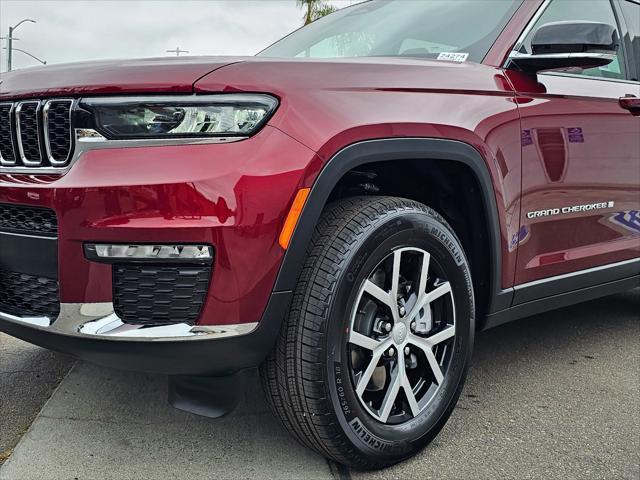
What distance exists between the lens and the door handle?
2910 millimetres

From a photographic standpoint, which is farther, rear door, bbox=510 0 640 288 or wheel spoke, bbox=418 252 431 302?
rear door, bbox=510 0 640 288

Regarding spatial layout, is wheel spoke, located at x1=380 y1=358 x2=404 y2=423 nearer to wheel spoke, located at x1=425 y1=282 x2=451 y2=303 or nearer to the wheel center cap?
the wheel center cap

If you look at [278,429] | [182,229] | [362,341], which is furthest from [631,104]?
[182,229]

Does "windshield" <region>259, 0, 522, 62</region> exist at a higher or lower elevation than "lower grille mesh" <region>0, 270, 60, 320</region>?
higher

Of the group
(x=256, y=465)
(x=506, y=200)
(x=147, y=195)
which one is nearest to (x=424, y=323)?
(x=506, y=200)

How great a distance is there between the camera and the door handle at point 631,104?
291 cm

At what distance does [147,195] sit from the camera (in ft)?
5.36

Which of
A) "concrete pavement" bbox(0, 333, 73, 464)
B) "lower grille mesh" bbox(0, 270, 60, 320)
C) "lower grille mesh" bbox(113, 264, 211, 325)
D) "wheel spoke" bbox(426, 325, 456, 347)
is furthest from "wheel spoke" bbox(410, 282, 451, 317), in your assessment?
"concrete pavement" bbox(0, 333, 73, 464)

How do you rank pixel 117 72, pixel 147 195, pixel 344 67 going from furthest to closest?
pixel 344 67
pixel 117 72
pixel 147 195

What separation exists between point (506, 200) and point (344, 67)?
0.80 meters

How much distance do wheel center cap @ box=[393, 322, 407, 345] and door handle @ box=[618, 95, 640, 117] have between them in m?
1.64

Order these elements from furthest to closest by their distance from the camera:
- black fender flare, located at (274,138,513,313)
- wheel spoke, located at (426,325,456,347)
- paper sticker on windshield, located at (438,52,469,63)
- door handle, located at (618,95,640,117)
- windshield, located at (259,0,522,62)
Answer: door handle, located at (618,95,640,117) < windshield, located at (259,0,522,62) < paper sticker on windshield, located at (438,52,469,63) < wheel spoke, located at (426,325,456,347) < black fender flare, located at (274,138,513,313)

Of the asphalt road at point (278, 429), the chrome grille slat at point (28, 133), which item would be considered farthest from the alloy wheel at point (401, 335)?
the chrome grille slat at point (28, 133)

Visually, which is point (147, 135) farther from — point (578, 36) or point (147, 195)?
point (578, 36)
